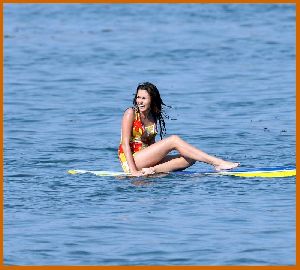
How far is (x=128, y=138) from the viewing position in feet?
43.8

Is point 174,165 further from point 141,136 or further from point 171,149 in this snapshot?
point 141,136

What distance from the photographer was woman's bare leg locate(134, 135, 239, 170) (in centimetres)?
1333

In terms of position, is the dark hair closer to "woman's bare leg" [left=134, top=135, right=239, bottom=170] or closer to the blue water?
"woman's bare leg" [left=134, top=135, right=239, bottom=170]

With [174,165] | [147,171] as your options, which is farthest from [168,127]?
[147,171]

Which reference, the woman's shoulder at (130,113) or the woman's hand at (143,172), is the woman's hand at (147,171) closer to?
the woman's hand at (143,172)

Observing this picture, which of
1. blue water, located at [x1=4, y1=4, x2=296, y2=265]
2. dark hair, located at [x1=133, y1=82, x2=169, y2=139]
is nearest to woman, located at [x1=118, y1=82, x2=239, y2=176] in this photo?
dark hair, located at [x1=133, y1=82, x2=169, y2=139]

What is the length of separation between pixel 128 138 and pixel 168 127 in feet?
16.4

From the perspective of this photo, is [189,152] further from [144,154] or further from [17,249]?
[17,249]

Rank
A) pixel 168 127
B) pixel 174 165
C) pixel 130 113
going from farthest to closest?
pixel 168 127 < pixel 174 165 < pixel 130 113

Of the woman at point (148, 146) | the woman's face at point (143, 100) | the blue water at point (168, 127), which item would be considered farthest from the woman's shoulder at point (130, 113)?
the blue water at point (168, 127)

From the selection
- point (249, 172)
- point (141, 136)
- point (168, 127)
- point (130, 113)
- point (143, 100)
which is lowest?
point (249, 172)

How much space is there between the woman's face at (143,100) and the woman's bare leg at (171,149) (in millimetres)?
453

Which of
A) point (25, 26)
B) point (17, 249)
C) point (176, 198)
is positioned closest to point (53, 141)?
point (176, 198)

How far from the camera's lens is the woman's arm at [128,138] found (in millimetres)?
13281
